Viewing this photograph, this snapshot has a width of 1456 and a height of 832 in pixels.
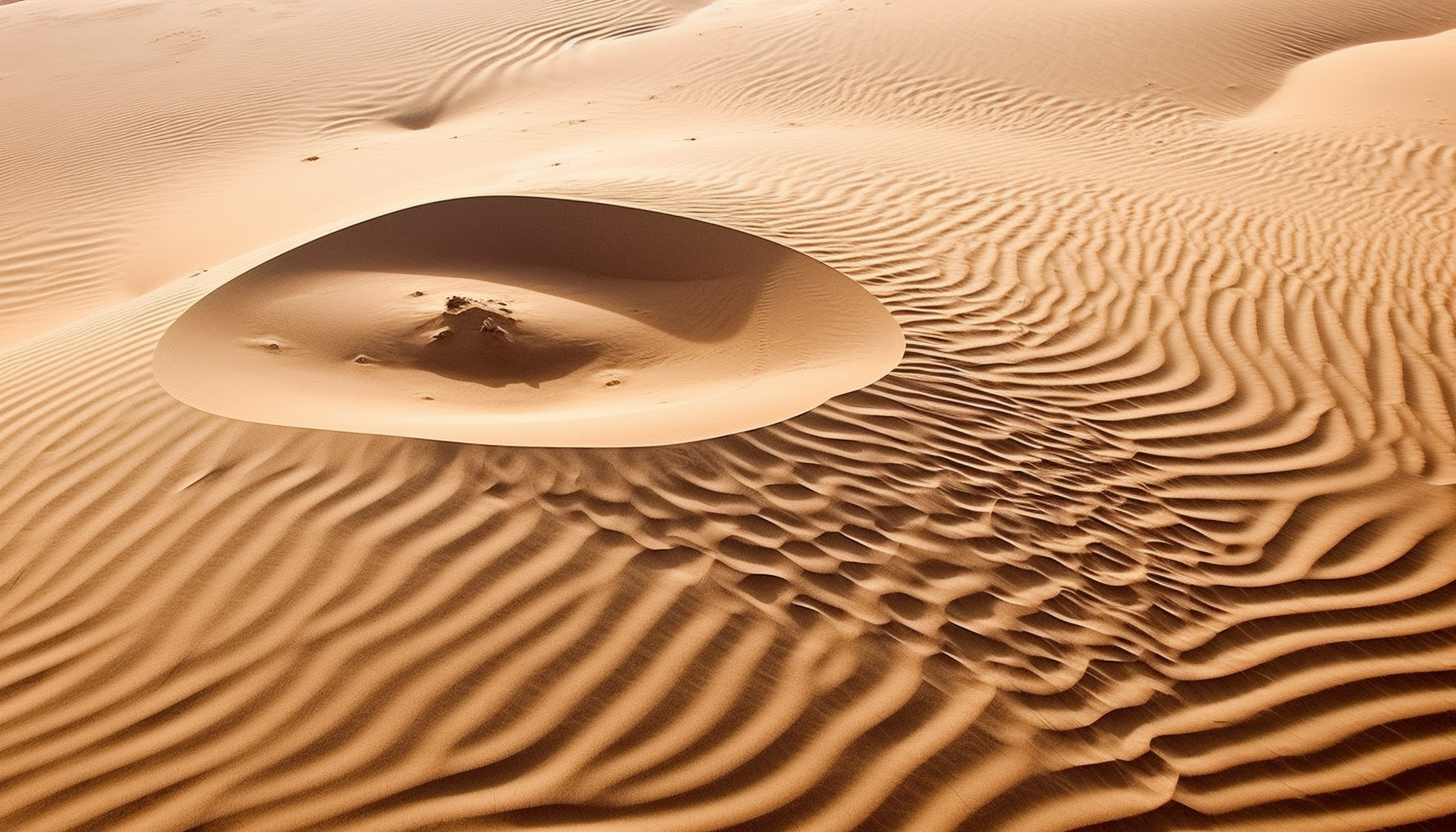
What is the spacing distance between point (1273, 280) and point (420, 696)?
5519mm

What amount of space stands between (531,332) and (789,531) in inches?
85.0

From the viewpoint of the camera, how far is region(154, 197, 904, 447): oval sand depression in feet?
12.5

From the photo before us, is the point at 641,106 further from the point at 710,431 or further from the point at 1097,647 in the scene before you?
the point at 1097,647

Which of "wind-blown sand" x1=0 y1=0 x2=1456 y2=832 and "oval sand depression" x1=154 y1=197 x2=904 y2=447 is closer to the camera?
"wind-blown sand" x1=0 y1=0 x2=1456 y2=832

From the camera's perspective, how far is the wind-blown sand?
2.42 m

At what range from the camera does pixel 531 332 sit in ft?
15.6

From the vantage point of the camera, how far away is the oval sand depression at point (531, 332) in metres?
3.82

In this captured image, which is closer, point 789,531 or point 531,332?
point 789,531

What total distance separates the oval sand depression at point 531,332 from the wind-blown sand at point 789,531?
1.4 inches

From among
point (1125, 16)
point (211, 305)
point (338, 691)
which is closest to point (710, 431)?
point (338, 691)

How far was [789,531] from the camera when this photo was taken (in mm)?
3193

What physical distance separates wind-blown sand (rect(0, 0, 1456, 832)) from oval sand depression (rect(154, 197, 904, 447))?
0.04 metres

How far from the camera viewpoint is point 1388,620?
3.10 meters

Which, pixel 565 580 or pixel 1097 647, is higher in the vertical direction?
pixel 1097 647
